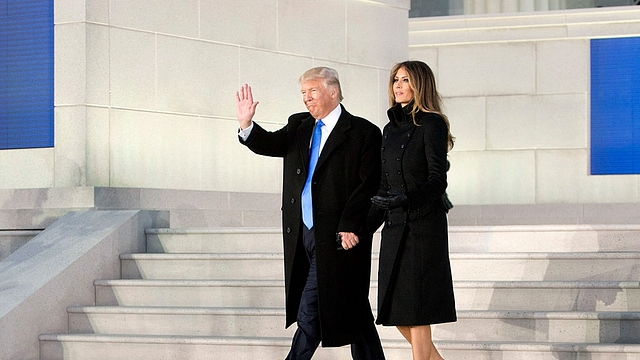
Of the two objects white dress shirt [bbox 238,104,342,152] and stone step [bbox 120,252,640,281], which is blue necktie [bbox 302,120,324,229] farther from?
stone step [bbox 120,252,640,281]

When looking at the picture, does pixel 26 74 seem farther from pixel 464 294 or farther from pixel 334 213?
pixel 334 213

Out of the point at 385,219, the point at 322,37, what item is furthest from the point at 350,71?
the point at 385,219

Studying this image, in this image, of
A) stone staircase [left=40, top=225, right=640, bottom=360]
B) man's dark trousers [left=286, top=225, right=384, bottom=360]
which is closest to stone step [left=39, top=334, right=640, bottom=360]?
stone staircase [left=40, top=225, right=640, bottom=360]

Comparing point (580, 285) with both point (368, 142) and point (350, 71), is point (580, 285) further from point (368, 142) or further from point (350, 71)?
point (350, 71)

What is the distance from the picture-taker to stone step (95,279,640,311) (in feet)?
26.9

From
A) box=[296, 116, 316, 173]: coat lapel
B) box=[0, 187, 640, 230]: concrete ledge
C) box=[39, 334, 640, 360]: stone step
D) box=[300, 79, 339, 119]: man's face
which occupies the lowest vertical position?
box=[39, 334, 640, 360]: stone step

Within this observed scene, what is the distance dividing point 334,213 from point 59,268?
313cm

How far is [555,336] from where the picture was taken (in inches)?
312

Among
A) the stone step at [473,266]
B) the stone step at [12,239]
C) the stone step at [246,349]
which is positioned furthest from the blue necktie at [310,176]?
the stone step at [12,239]

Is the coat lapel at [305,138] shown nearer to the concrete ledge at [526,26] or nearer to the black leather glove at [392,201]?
the black leather glove at [392,201]

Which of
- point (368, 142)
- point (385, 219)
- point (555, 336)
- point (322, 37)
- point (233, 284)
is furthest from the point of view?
point (322, 37)

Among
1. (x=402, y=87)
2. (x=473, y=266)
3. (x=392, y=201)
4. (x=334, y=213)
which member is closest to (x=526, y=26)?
(x=473, y=266)

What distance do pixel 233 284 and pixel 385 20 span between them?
619 cm

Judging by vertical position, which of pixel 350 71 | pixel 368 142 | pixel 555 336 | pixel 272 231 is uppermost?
pixel 350 71
